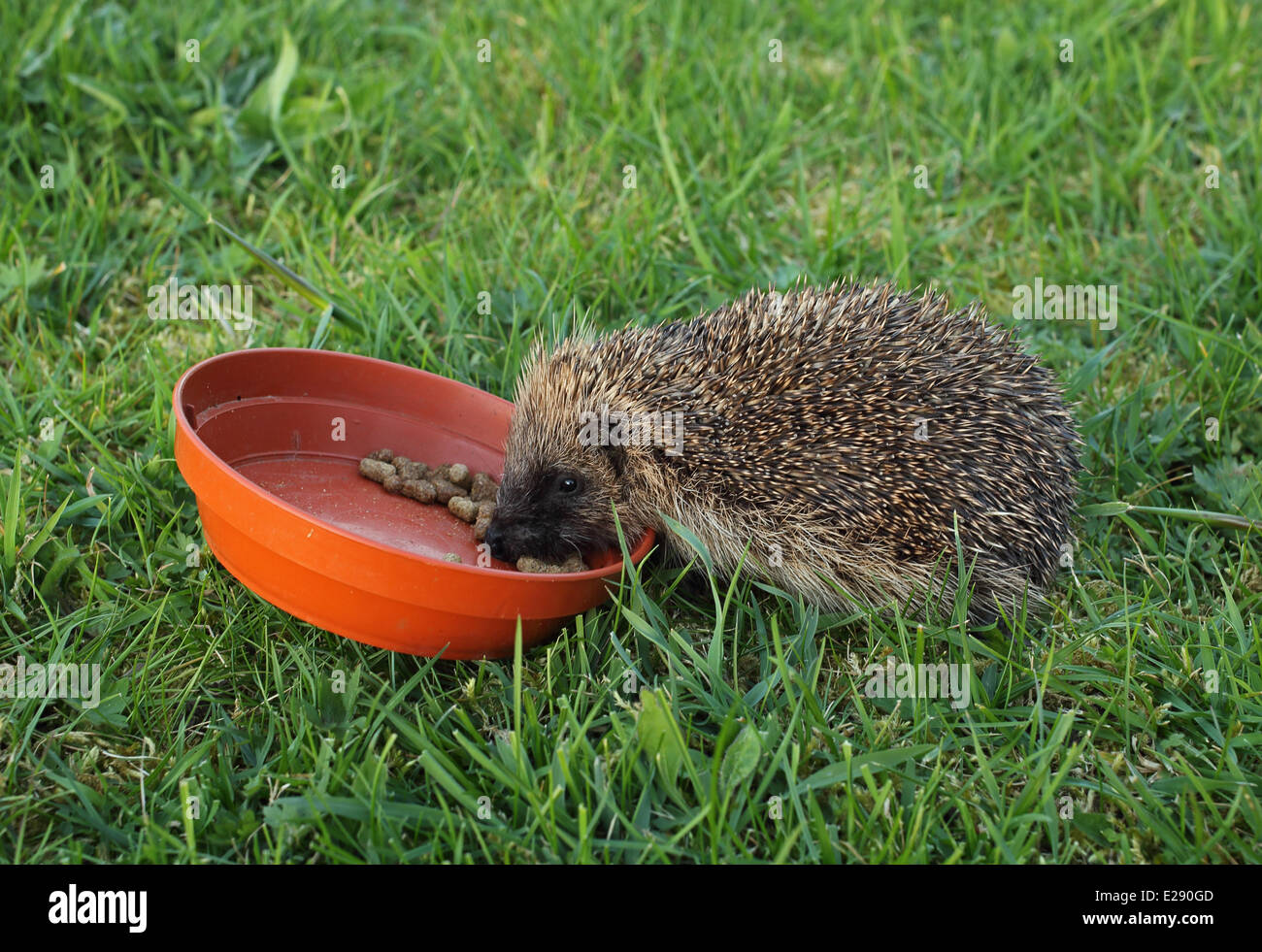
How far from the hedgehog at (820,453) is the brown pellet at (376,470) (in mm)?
501

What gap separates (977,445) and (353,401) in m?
2.55

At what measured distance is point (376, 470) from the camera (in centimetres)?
462

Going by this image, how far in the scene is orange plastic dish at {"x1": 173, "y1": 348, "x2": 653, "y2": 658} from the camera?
354 centimetres

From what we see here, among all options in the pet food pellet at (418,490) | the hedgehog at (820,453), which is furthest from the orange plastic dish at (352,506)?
the hedgehog at (820,453)

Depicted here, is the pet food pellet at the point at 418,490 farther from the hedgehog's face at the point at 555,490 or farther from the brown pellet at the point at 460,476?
the hedgehog's face at the point at 555,490

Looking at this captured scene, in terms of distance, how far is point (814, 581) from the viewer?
4.25 metres

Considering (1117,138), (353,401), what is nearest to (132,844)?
(353,401)

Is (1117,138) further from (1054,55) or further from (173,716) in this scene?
(173,716)

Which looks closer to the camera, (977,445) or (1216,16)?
(977,445)

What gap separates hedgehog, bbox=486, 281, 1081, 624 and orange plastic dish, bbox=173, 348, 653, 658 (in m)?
0.29

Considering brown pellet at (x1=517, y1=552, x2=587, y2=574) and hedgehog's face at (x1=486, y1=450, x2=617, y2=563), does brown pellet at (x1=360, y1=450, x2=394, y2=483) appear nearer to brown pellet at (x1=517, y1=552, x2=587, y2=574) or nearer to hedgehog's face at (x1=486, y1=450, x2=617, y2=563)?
hedgehog's face at (x1=486, y1=450, x2=617, y2=563)

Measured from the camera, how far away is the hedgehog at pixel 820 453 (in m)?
4.18

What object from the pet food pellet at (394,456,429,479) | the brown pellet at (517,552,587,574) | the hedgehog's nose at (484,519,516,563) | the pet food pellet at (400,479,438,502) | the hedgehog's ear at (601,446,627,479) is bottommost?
the brown pellet at (517,552,587,574)

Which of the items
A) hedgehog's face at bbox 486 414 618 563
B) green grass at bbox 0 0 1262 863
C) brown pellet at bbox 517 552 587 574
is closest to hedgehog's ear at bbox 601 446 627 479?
hedgehog's face at bbox 486 414 618 563
